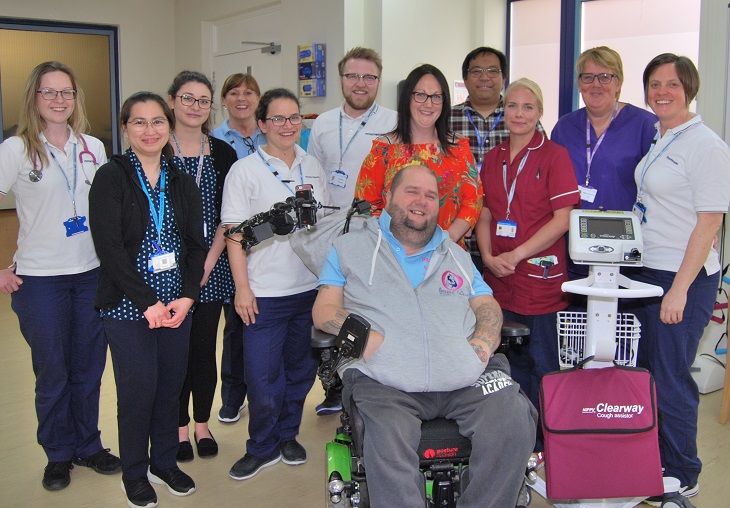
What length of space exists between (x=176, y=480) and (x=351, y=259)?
1210mm

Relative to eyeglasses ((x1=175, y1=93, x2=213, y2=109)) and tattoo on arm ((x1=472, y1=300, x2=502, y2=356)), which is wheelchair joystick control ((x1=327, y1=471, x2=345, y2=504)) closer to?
tattoo on arm ((x1=472, y1=300, x2=502, y2=356))

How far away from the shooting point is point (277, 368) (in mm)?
2988

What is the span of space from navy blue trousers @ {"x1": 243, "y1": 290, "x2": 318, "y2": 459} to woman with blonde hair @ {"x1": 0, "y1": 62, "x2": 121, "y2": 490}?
70 centimetres

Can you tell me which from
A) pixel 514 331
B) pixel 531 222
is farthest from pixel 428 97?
pixel 514 331

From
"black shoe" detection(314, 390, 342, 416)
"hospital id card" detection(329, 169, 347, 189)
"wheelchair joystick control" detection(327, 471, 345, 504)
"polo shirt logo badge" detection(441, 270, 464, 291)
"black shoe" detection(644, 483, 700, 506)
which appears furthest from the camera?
"black shoe" detection(314, 390, 342, 416)

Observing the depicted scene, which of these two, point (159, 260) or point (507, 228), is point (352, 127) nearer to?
point (507, 228)

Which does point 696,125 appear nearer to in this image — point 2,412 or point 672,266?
point 672,266

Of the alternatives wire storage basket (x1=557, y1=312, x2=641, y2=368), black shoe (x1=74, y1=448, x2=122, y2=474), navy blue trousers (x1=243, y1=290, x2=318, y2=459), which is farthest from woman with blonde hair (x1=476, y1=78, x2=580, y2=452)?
black shoe (x1=74, y1=448, x2=122, y2=474)

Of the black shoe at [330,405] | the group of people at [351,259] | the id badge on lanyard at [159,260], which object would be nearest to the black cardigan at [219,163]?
the group of people at [351,259]

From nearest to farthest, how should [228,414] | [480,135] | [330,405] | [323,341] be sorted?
[323,341] → [480,135] → [228,414] → [330,405]

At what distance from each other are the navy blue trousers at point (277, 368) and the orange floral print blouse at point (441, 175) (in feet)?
1.87

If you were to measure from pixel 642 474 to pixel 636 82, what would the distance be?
152 inches

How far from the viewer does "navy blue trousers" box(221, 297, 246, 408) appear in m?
3.41

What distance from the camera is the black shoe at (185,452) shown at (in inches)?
124
